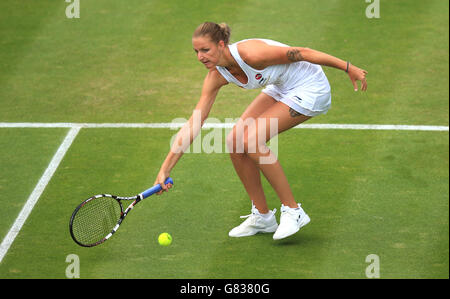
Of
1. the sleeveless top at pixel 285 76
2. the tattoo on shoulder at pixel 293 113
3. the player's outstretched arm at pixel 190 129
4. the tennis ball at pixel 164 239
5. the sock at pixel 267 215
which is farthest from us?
the sock at pixel 267 215

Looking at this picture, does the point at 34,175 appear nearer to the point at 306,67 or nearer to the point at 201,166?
the point at 201,166

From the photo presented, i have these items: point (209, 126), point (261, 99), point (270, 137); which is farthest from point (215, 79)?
point (209, 126)

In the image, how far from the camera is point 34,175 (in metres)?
8.62

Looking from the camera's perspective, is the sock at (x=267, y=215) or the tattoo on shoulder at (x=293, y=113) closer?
the tattoo on shoulder at (x=293, y=113)

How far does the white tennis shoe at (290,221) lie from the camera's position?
732 centimetres

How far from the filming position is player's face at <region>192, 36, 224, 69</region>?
6797 millimetres

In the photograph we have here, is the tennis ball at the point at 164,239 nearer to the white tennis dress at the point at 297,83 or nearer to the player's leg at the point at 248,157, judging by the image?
Result: the player's leg at the point at 248,157

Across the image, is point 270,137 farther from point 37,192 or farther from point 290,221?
point 37,192

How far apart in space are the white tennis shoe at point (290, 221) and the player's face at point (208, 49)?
1465mm

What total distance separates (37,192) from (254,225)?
7.27 feet

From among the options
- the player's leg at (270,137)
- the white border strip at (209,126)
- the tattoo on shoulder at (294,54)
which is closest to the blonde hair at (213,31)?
the tattoo on shoulder at (294,54)

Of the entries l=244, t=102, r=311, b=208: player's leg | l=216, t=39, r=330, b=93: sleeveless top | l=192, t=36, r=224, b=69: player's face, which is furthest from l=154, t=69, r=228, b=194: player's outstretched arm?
l=244, t=102, r=311, b=208: player's leg

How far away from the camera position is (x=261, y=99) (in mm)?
7500

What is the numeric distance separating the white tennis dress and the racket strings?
148 cm
